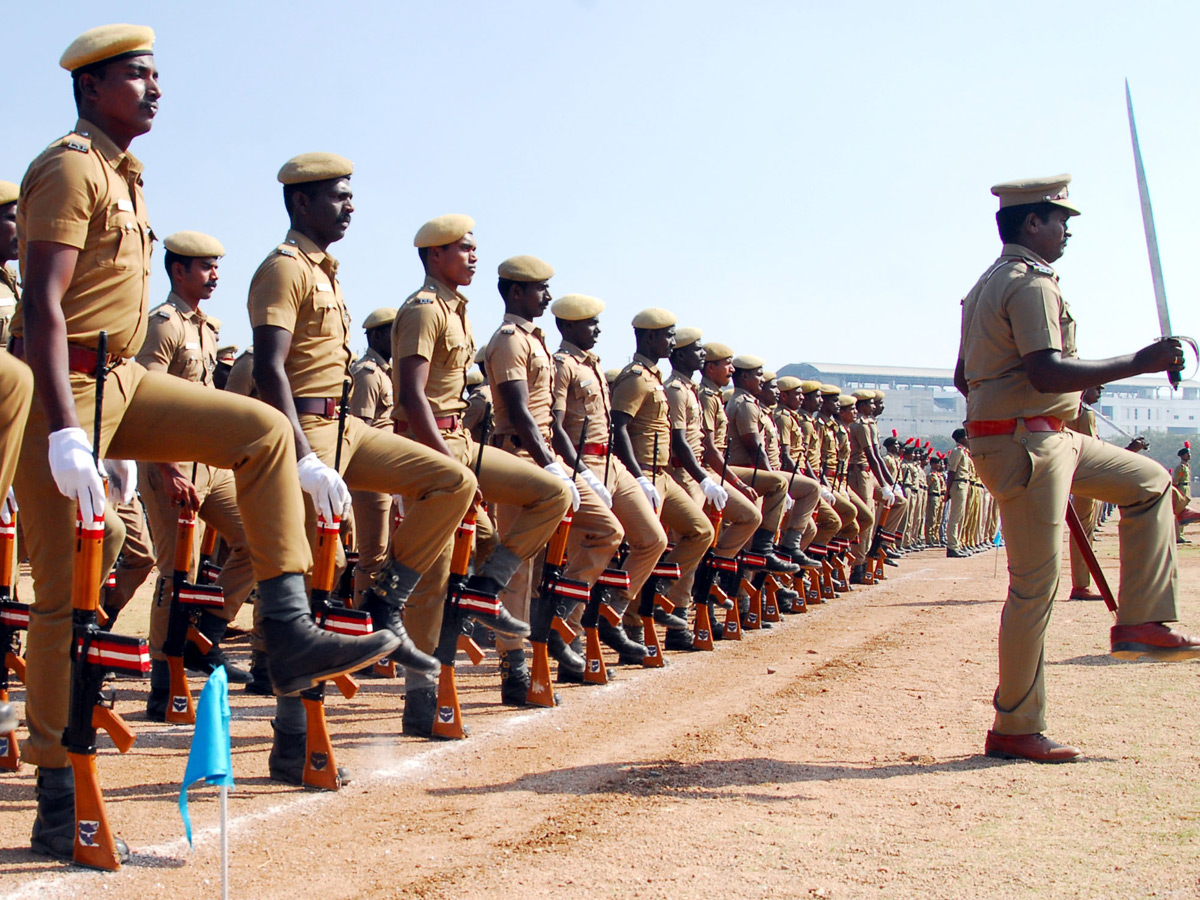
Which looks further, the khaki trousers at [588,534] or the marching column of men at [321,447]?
the khaki trousers at [588,534]

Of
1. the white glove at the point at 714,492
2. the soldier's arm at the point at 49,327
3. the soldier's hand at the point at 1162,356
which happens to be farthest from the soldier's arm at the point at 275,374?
the white glove at the point at 714,492

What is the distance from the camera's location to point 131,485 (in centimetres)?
499

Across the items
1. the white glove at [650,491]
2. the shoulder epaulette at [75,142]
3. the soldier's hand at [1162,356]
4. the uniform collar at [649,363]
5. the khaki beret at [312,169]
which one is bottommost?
the white glove at [650,491]

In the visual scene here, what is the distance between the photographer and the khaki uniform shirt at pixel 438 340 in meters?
6.83

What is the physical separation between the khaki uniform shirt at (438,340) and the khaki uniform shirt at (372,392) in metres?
2.96

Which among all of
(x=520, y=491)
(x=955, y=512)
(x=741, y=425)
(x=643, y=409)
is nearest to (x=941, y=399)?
(x=955, y=512)

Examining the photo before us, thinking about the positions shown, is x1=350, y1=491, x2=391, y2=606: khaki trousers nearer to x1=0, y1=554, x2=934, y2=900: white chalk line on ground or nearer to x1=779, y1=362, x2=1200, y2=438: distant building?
x1=0, y1=554, x2=934, y2=900: white chalk line on ground

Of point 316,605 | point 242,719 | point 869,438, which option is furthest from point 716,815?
point 869,438

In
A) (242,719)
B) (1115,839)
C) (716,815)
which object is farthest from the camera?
(242,719)

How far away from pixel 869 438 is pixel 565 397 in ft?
37.5

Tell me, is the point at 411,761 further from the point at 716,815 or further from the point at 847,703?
the point at 847,703

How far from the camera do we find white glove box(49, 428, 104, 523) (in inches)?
155

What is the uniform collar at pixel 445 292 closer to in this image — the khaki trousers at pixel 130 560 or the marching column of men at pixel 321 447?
the marching column of men at pixel 321 447

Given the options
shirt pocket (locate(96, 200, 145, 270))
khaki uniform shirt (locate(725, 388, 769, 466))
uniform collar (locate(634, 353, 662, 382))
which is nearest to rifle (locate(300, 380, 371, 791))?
shirt pocket (locate(96, 200, 145, 270))
